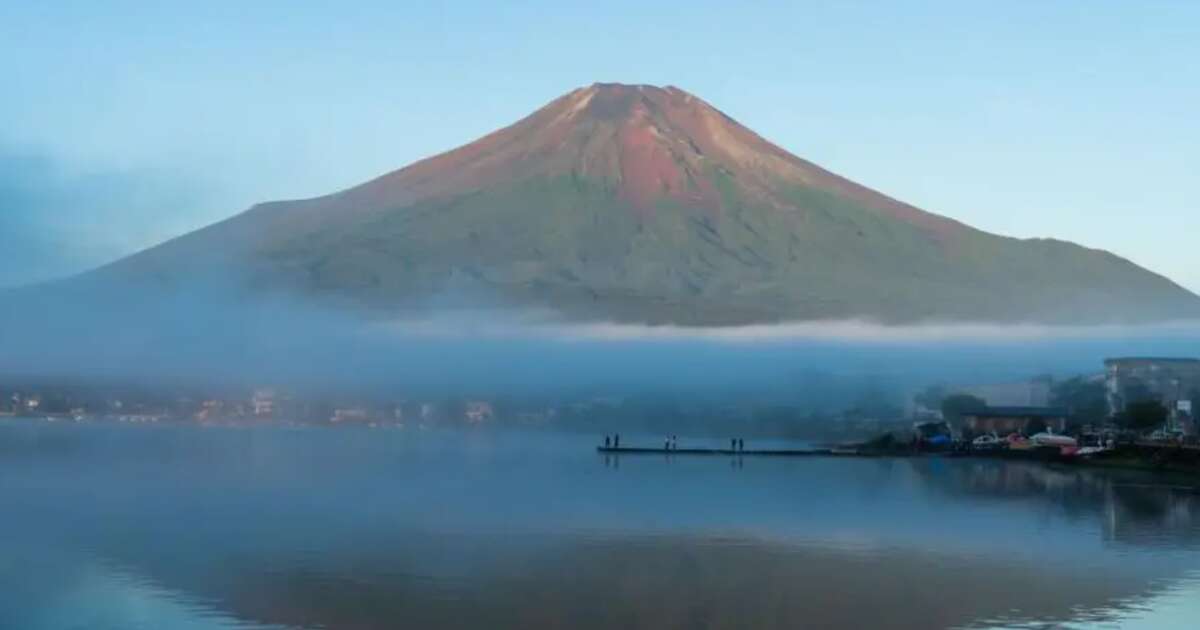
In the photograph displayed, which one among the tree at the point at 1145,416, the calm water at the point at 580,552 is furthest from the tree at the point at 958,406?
the calm water at the point at 580,552

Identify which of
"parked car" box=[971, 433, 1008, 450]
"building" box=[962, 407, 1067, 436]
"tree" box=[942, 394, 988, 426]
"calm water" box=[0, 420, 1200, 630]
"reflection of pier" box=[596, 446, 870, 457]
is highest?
"tree" box=[942, 394, 988, 426]

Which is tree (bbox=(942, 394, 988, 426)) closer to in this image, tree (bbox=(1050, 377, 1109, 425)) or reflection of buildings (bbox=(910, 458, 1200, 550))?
tree (bbox=(1050, 377, 1109, 425))

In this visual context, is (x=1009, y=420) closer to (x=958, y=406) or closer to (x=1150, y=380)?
(x=958, y=406)

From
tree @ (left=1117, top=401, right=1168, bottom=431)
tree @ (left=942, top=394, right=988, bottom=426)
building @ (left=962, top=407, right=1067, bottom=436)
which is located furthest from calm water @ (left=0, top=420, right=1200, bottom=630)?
tree @ (left=942, top=394, right=988, bottom=426)

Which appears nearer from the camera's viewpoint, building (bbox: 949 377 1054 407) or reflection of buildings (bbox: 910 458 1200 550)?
reflection of buildings (bbox: 910 458 1200 550)

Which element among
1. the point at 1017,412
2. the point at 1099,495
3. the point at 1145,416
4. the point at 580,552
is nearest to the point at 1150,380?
the point at 1017,412
